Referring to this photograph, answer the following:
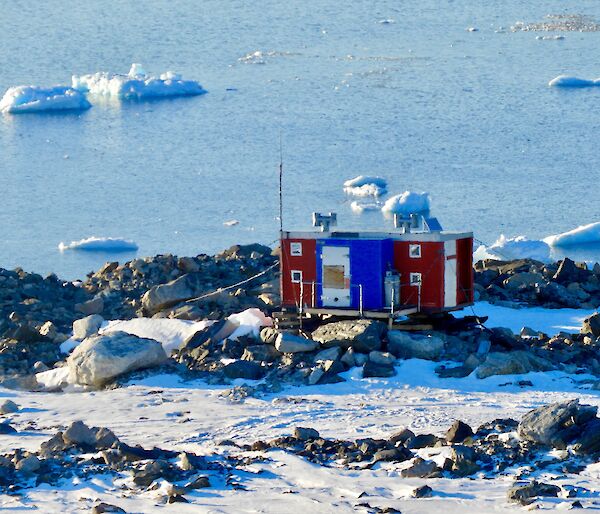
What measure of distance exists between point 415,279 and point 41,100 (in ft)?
97.9

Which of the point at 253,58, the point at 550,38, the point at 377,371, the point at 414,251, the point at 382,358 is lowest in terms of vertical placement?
the point at 377,371

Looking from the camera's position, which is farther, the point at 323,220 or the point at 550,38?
the point at 550,38

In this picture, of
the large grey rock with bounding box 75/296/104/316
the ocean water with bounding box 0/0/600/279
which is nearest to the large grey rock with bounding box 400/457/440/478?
the large grey rock with bounding box 75/296/104/316

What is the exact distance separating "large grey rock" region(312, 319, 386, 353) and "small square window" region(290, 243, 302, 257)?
1.10 m

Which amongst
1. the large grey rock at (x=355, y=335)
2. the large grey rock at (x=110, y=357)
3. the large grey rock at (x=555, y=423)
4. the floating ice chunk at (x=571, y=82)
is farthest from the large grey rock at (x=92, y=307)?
the floating ice chunk at (x=571, y=82)

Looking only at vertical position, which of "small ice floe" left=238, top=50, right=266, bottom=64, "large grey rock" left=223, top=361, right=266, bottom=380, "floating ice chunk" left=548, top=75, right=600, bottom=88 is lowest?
"large grey rock" left=223, top=361, right=266, bottom=380

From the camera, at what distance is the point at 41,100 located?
44500mm

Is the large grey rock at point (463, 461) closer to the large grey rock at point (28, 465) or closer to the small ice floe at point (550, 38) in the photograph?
the large grey rock at point (28, 465)

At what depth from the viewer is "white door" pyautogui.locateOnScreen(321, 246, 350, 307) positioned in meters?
16.4

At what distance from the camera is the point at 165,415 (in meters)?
14.5

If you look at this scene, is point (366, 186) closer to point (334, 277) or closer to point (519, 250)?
point (519, 250)

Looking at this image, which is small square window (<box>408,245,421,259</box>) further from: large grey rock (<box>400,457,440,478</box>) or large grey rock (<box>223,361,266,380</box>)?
large grey rock (<box>400,457,440,478</box>)

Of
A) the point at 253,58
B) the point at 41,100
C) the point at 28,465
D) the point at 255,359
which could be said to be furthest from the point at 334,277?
the point at 253,58

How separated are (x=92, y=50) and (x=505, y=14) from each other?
55.5ft
